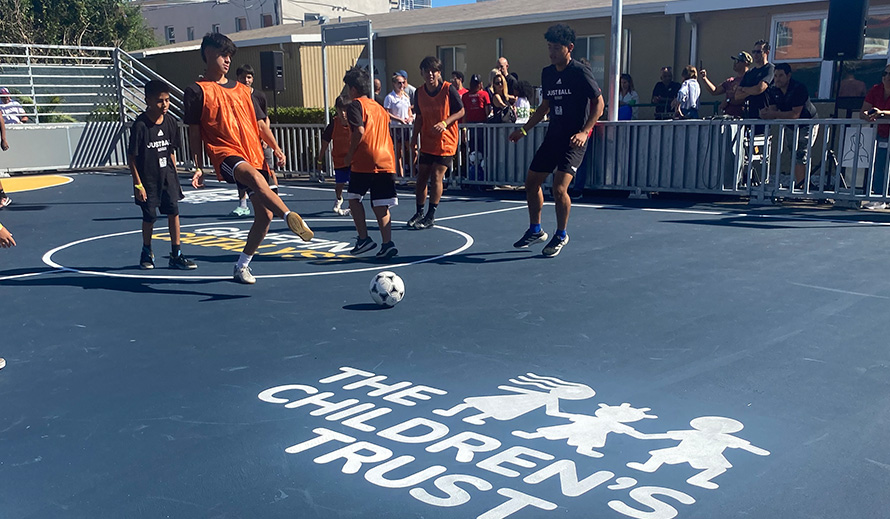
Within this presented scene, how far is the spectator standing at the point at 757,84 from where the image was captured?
1238 centimetres

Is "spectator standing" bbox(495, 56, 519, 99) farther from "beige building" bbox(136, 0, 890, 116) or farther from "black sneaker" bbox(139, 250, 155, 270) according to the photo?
"black sneaker" bbox(139, 250, 155, 270)

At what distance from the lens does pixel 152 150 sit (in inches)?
312

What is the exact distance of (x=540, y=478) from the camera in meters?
3.45

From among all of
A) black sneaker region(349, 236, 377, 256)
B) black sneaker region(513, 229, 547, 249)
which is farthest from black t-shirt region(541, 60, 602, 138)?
black sneaker region(349, 236, 377, 256)

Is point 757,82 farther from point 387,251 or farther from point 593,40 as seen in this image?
point 593,40

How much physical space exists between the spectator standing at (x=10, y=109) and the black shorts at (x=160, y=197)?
14167mm

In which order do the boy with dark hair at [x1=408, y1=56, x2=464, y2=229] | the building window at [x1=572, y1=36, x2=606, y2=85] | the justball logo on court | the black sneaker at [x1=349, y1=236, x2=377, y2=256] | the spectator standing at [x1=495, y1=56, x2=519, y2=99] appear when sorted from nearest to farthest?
the justball logo on court < the black sneaker at [x1=349, y1=236, x2=377, y2=256] < the boy with dark hair at [x1=408, y1=56, x2=464, y2=229] < the spectator standing at [x1=495, y1=56, x2=519, y2=99] < the building window at [x1=572, y1=36, x2=606, y2=85]

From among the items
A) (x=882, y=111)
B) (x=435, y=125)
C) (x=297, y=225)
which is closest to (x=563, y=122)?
(x=435, y=125)

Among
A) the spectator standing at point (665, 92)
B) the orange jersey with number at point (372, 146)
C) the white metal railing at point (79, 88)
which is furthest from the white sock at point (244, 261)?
the white metal railing at point (79, 88)

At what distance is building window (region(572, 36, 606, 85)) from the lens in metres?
20.1

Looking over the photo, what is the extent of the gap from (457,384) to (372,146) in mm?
4265

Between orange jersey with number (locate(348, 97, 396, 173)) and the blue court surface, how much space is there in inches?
38.9

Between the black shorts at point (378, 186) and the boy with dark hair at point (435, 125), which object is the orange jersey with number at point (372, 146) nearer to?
the black shorts at point (378, 186)

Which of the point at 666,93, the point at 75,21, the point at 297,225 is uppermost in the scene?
the point at 75,21
